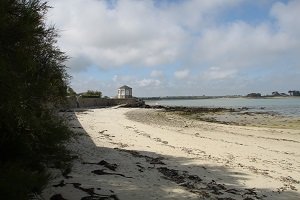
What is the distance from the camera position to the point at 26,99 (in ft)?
18.8

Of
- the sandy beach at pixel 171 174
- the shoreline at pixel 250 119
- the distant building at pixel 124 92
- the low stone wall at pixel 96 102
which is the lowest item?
the shoreline at pixel 250 119

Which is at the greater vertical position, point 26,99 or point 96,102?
point 26,99

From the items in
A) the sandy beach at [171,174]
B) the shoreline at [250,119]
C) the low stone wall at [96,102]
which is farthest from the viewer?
the low stone wall at [96,102]

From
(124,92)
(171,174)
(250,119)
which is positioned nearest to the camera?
(171,174)

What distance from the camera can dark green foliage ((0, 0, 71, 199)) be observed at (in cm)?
519

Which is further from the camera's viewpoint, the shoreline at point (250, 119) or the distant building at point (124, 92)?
the distant building at point (124, 92)

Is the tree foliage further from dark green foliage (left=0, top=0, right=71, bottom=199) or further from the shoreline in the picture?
dark green foliage (left=0, top=0, right=71, bottom=199)

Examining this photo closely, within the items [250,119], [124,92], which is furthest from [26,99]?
[124,92]

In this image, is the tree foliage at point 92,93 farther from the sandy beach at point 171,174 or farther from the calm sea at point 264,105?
the sandy beach at point 171,174

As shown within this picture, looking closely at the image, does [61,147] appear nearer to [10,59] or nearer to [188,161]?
[10,59]

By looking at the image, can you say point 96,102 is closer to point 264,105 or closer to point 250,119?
point 250,119

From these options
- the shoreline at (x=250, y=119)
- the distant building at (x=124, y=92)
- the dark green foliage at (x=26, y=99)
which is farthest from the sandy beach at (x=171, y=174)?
the distant building at (x=124, y=92)

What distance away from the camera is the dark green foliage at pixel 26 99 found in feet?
17.0

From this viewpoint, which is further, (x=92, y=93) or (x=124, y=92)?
(x=124, y=92)
